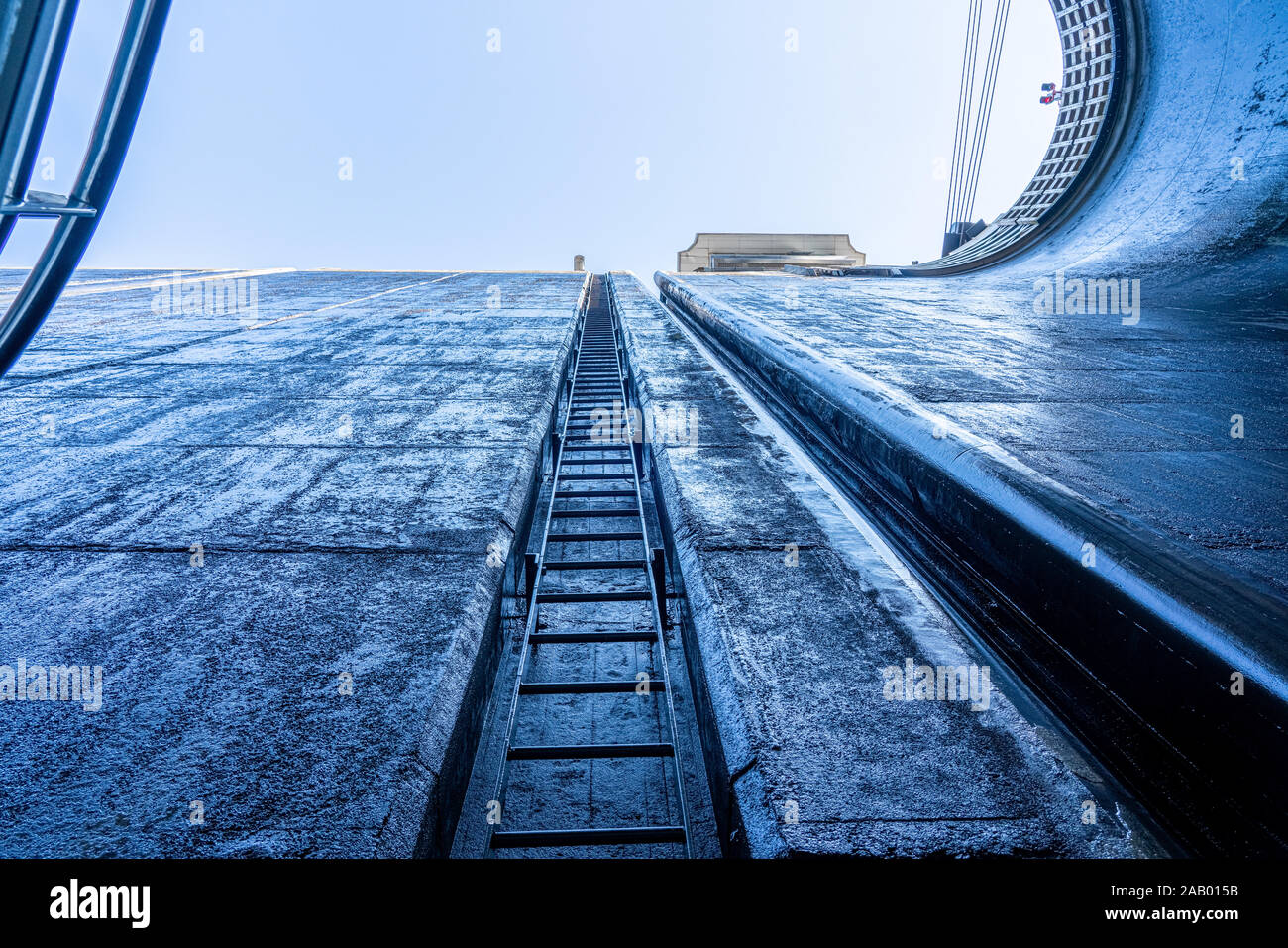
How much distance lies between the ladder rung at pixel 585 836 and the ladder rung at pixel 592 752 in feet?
1.12

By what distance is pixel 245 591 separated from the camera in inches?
99.5

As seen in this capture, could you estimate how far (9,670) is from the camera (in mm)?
2076

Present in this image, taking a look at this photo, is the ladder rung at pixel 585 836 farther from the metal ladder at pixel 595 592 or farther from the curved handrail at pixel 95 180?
the curved handrail at pixel 95 180

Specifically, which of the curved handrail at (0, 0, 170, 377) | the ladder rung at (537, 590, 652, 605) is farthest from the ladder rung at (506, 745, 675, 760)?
the curved handrail at (0, 0, 170, 377)

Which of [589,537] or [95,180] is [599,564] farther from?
[95,180]

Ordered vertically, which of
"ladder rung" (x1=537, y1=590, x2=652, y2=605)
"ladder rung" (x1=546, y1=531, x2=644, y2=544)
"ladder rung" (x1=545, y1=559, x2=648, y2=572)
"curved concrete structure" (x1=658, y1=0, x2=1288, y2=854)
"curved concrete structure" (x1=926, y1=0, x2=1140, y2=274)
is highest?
"curved concrete structure" (x1=926, y1=0, x2=1140, y2=274)

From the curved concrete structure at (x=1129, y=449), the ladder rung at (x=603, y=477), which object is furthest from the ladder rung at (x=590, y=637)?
the ladder rung at (x=603, y=477)

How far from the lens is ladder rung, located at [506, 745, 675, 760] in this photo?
8.23 ft

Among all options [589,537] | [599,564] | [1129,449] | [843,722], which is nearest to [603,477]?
[589,537]

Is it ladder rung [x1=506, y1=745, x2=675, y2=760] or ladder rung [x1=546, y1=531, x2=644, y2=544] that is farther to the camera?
ladder rung [x1=546, y1=531, x2=644, y2=544]

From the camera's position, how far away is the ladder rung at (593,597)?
11.9 ft

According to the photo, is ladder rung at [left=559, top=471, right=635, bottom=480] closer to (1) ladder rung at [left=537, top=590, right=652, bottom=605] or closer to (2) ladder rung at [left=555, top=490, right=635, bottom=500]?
(2) ladder rung at [left=555, top=490, right=635, bottom=500]

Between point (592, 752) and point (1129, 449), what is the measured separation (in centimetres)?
326
